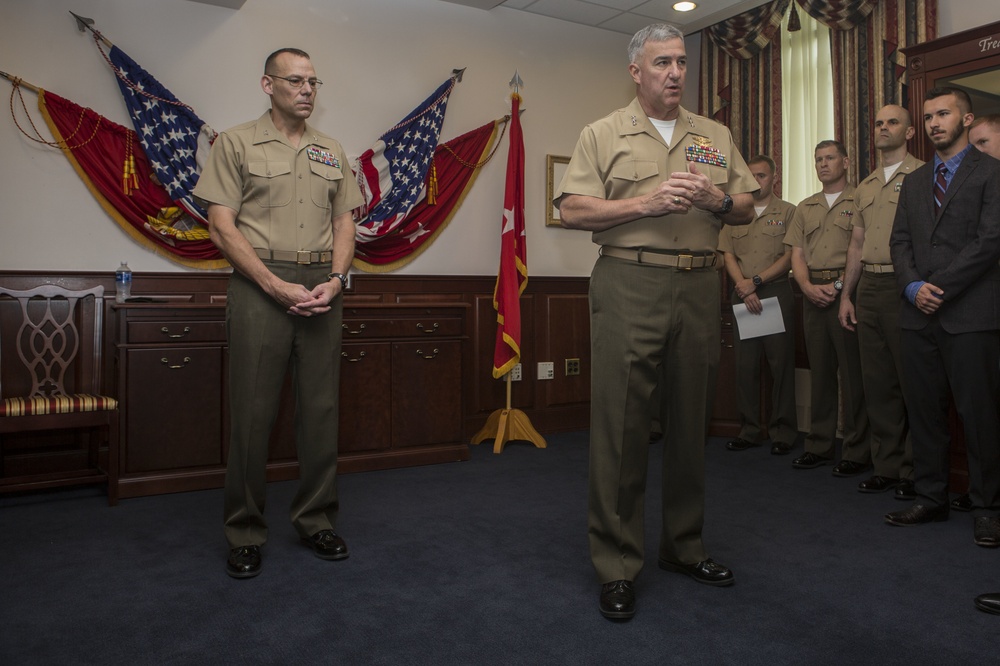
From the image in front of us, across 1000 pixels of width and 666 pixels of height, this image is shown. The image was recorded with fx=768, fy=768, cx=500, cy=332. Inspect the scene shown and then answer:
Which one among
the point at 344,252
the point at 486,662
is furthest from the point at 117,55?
the point at 486,662

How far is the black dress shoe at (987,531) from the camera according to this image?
2787mm

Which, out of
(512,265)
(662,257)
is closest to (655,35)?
(662,257)

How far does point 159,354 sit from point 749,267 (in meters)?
3.29

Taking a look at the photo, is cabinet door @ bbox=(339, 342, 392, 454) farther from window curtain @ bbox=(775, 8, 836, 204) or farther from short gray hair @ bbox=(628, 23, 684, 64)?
window curtain @ bbox=(775, 8, 836, 204)

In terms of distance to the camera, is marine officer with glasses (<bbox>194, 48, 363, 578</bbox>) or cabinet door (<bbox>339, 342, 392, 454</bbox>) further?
cabinet door (<bbox>339, 342, 392, 454</bbox>)

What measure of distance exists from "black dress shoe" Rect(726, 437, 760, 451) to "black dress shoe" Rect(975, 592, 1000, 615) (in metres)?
2.29

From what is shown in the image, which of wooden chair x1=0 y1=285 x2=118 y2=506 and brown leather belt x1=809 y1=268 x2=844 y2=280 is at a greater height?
brown leather belt x1=809 y1=268 x2=844 y2=280

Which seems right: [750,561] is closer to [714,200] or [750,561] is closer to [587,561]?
[587,561]

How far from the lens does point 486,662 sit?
188 cm

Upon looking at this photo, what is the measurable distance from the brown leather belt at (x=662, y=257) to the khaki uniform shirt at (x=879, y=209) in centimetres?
173

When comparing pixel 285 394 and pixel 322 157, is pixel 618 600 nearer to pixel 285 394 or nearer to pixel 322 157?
pixel 322 157

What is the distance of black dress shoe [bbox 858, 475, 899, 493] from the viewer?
3564 mm

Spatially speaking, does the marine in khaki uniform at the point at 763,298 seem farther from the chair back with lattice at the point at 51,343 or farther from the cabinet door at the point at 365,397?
the chair back with lattice at the point at 51,343

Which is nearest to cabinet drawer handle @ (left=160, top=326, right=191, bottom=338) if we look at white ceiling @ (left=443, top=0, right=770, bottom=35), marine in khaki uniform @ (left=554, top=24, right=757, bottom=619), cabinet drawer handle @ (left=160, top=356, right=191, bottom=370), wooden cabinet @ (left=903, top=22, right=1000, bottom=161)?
cabinet drawer handle @ (left=160, top=356, right=191, bottom=370)
